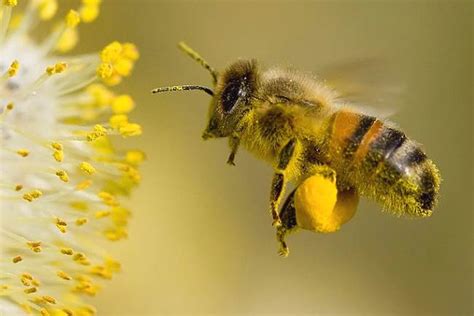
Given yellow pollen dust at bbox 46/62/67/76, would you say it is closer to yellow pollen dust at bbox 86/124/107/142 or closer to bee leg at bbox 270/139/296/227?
yellow pollen dust at bbox 86/124/107/142

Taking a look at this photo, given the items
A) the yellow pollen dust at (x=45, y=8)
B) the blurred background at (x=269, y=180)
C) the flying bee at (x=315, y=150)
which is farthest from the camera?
the blurred background at (x=269, y=180)

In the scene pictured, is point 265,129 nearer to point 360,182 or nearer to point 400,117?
point 360,182

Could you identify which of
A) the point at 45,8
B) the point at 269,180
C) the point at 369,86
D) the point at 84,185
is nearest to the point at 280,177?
the point at 369,86

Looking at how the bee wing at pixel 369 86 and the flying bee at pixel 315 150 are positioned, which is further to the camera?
the bee wing at pixel 369 86

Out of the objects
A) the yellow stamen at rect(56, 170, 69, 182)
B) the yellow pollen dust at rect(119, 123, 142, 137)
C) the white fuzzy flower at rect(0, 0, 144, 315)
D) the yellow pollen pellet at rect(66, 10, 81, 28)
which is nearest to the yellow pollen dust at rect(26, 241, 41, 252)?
the white fuzzy flower at rect(0, 0, 144, 315)

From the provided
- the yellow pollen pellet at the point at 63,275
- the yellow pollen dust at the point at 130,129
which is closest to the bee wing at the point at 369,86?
the yellow pollen dust at the point at 130,129

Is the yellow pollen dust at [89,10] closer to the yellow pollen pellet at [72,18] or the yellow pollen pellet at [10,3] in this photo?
the yellow pollen pellet at [72,18]
